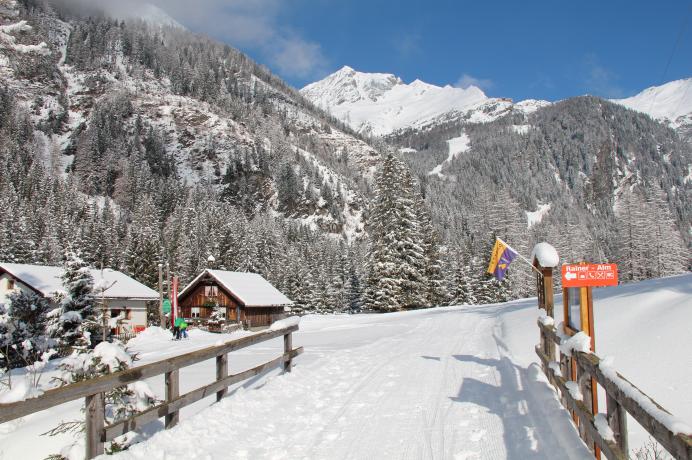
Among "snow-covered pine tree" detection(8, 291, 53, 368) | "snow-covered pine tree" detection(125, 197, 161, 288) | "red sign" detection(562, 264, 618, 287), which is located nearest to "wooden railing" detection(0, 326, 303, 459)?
"red sign" detection(562, 264, 618, 287)

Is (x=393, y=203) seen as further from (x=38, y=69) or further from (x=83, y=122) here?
(x=38, y=69)

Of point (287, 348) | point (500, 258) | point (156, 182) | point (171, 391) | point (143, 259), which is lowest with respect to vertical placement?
point (287, 348)

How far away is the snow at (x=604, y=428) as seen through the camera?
3.74 metres

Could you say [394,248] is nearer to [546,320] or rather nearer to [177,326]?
[177,326]

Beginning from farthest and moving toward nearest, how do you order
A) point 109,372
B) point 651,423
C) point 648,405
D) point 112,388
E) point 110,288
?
point 110,288, point 109,372, point 112,388, point 648,405, point 651,423

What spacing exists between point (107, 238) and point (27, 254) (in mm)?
13255

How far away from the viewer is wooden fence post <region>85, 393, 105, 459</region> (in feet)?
14.9

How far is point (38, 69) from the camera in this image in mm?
181375

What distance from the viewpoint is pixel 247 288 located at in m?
43.8

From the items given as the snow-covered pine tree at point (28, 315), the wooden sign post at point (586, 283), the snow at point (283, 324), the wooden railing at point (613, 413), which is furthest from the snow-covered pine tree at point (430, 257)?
the wooden railing at point (613, 413)

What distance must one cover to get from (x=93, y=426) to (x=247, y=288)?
1574 inches

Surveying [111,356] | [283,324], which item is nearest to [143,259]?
[283,324]

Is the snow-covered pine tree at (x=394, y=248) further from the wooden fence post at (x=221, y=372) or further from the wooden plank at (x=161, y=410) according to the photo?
the wooden fence post at (x=221, y=372)

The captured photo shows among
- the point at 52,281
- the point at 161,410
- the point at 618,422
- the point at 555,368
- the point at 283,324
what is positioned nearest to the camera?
the point at 618,422
